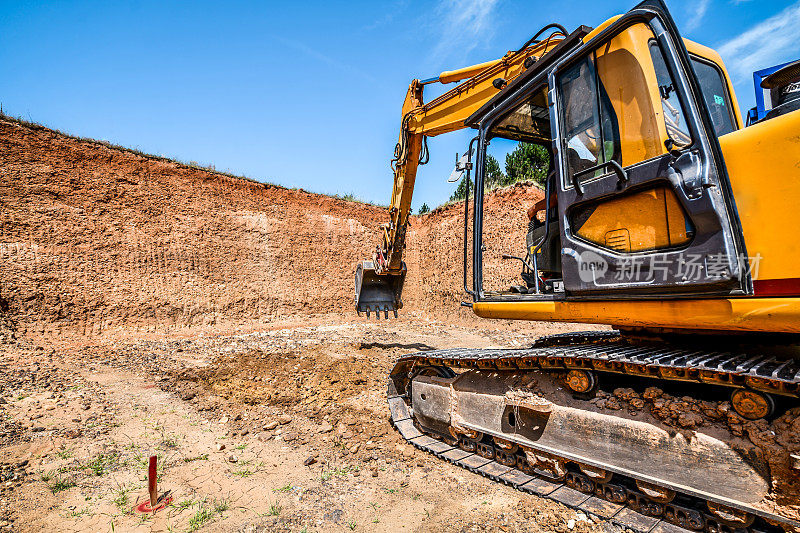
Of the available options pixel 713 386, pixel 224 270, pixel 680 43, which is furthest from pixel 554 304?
pixel 224 270

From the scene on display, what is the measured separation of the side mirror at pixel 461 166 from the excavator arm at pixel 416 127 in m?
0.69

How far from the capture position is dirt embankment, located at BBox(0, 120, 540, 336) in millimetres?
11188

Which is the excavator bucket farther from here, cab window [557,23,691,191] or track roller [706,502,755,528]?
track roller [706,502,755,528]

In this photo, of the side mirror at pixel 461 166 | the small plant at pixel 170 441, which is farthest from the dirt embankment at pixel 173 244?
the side mirror at pixel 461 166

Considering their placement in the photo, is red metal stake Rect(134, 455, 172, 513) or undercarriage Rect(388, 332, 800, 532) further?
red metal stake Rect(134, 455, 172, 513)

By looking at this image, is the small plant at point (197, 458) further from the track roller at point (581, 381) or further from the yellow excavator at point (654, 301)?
the track roller at point (581, 381)

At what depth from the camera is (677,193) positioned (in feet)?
7.79

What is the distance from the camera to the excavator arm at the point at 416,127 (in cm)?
473

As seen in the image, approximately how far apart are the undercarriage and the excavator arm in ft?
9.08

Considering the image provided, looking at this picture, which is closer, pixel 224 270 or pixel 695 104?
pixel 695 104

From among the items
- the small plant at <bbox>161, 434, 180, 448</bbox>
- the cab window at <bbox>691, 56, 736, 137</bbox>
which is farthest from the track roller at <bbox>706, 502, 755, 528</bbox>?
the small plant at <bbox>161, 434, 180, 448</bbox>

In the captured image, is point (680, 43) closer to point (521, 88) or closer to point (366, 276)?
point (521, 88)

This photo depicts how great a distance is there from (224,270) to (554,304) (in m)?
13.8

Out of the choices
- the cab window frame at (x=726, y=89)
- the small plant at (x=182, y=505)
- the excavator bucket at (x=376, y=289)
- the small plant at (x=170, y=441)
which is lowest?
the small plant at (x=182, y=505)
